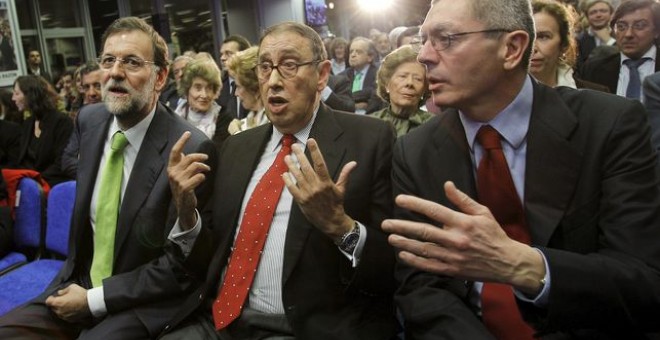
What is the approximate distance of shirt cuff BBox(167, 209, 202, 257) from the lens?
2119 mm

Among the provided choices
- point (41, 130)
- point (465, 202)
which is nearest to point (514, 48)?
point (465, 202)

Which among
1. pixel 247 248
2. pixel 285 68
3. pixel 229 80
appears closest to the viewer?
pixel 247 248

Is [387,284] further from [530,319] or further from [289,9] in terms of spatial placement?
[289,9]

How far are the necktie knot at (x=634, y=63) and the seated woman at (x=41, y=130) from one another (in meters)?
4.48

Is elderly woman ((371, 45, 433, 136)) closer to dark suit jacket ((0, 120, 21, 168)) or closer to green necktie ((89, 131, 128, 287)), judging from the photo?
green necktie ((89, 131, 128, 287))

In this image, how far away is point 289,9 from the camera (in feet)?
45.7

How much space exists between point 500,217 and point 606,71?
2948mm

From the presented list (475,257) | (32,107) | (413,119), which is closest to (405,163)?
(475,257)

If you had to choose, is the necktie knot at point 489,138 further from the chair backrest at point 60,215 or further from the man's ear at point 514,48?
the chair backrest at point 60,215

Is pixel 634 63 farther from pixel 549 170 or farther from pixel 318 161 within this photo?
pixel 318 161

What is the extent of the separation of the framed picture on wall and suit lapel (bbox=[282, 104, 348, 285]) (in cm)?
690

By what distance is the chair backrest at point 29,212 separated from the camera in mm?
3240

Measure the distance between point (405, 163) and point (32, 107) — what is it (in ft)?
14.2

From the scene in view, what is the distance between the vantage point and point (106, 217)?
2.36 meters
